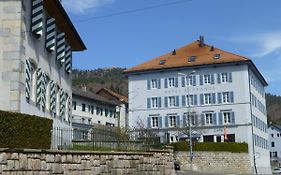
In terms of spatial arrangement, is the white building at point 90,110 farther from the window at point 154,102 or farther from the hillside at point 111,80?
the hillside at point 111,80

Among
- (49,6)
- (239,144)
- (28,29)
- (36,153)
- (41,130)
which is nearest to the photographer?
(36,153)

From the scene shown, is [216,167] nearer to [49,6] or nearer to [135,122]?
[135,122]

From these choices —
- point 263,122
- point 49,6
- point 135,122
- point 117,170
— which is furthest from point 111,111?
point 117,170

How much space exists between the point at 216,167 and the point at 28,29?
146 feet

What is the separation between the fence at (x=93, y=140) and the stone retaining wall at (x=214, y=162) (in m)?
39.6

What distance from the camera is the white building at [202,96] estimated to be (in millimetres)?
71062

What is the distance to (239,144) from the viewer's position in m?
64.1

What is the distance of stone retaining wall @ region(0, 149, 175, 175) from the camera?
40.9ft

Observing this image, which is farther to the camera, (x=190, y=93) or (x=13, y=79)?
(x=190, y=93)

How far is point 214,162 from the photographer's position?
2434 inches

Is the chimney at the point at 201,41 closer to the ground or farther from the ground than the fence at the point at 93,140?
farther from the ground

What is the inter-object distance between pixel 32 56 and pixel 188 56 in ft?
190

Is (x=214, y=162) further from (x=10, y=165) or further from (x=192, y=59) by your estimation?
(x=10, y=165)

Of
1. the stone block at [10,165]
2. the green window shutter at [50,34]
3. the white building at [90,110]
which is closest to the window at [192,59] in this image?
the white building at [90,110]
